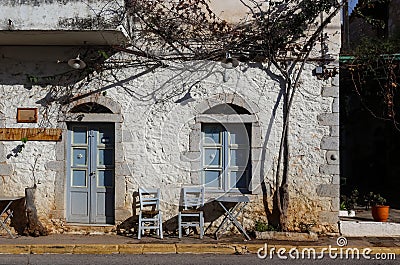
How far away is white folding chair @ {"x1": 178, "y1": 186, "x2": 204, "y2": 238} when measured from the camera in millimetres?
8625

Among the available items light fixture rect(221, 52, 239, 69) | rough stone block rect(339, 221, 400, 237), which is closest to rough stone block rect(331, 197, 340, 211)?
rough stone block rect(339, 221, 400, 237)

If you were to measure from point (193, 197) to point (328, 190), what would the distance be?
227 cm

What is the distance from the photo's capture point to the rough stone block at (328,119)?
892 cm

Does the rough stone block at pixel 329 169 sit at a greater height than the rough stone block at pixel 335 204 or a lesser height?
greater

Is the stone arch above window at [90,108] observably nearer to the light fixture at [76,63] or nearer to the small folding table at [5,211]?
the light fixture at [76,63]

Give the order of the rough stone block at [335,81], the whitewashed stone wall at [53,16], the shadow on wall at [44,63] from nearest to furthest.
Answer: the whitewashed stone wall at [53,16]
the rough stone block at [335,81]
the shadow on wall at [44,63]

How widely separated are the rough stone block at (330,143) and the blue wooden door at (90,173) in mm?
3599

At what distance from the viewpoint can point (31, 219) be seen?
28.5ft

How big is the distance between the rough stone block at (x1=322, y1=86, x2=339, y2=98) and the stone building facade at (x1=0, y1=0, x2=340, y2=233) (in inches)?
1.0

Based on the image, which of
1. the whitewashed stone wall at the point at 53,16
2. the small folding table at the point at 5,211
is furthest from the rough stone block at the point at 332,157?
the small folding table at the point at 5,211

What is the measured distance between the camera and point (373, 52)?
9.25 m

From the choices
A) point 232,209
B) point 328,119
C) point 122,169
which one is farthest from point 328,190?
point 122,169

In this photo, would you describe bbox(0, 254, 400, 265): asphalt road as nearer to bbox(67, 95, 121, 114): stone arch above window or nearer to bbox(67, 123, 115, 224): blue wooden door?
bbox(67, 123, 115, 224): blue wooden door

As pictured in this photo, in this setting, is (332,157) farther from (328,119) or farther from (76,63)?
(76,63)
